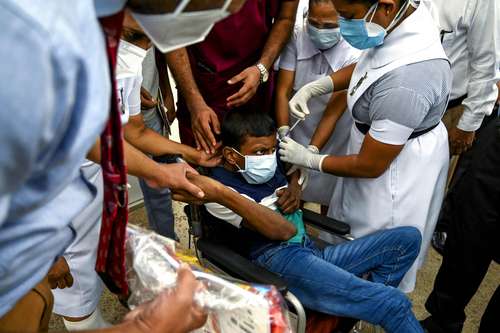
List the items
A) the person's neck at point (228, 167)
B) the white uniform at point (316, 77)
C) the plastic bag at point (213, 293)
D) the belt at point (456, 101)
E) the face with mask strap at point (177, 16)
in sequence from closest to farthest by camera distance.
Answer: the face with mask strap at point (177, 16), the plastic bag at point (213, 293), the person's neck at point (228, 167), the white uniform at point (316, 77), the belt at point (456, 101)

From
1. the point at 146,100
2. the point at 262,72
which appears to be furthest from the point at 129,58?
the point at 262,72

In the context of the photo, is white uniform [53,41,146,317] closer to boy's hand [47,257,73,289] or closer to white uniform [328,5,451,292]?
boy's hand [47,257,73,289]

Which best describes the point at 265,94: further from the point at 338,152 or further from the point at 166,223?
the point at 166,223

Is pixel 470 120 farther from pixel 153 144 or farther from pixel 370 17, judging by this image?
pixel 153 144

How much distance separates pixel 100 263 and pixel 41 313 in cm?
16

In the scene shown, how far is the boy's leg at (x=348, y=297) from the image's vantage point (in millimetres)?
1346

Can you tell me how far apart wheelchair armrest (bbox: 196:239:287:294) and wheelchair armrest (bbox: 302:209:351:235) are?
0.38 meters

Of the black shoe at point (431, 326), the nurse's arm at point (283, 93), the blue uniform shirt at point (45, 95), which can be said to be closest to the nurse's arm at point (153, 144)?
the nurse's arm at point (283, 93)

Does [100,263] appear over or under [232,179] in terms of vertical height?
over

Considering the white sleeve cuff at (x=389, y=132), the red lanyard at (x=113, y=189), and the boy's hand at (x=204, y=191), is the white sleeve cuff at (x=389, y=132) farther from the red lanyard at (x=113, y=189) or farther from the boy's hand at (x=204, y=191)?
the red lanyard at (x=113, y=189)

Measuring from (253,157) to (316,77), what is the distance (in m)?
0.65

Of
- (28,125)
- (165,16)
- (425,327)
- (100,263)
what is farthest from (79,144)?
(425,327)

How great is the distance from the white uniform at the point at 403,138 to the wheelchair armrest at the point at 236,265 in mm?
552

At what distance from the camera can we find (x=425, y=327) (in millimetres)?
1846
